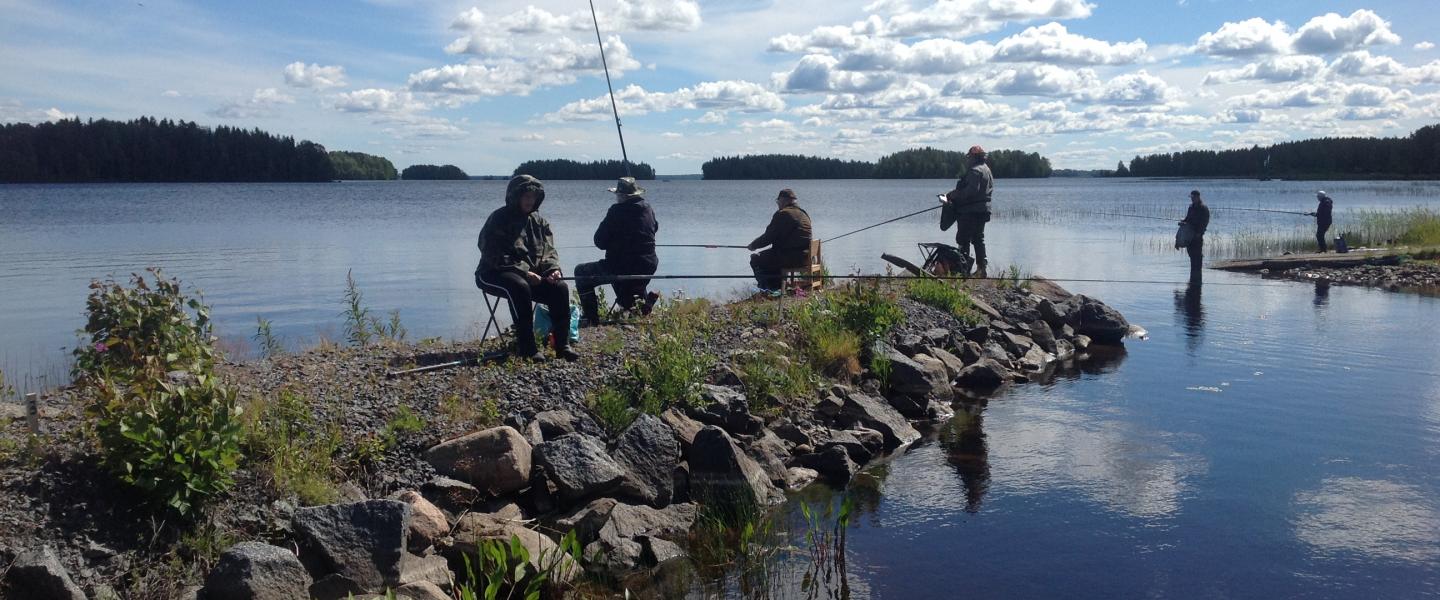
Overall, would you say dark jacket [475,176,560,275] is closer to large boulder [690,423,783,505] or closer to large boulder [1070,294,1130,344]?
large boulder [690,423,783,505]

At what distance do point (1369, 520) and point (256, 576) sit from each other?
24.5 feet

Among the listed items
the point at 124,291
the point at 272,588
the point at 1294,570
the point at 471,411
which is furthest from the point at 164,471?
the point at 1294,570

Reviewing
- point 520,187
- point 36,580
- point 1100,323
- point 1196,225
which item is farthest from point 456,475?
point 1196,225

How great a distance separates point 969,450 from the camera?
1015 centimetres

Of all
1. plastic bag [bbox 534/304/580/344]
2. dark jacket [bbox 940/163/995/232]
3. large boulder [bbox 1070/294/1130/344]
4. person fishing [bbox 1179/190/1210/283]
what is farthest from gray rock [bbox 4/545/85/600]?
person fishing [bbox 1179/190/1210/283]

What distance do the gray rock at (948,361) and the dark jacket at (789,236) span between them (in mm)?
2237

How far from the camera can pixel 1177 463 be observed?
949cm

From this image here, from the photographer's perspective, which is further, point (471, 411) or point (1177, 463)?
point (1177, 463)

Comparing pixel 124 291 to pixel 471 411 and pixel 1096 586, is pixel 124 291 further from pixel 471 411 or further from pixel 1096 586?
pixel 1096 586

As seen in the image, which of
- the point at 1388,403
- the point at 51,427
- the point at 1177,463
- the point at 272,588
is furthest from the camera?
the point at 1388,403

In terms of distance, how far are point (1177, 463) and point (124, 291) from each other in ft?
27.1

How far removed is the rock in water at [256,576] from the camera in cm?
564

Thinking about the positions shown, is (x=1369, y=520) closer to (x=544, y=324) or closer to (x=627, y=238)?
(x=544, y=324)

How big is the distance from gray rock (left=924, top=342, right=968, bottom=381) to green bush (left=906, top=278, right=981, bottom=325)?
1.56 metres
